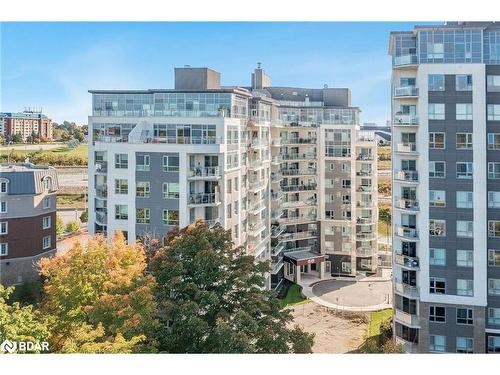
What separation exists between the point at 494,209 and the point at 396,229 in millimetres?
1844

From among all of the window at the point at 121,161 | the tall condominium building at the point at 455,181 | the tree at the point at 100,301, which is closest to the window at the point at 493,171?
the tall condominium building at the point at 455,181

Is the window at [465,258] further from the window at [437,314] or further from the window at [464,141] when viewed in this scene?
the window at [464,141]

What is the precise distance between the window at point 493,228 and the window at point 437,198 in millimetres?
877

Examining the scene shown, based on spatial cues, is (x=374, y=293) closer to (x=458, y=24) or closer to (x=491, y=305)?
(x=491, y=305)

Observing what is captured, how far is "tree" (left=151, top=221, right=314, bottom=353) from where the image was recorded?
591cm

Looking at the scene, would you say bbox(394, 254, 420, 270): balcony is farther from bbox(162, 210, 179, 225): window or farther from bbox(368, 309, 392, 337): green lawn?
bbox(162, 210, 179, 225): window

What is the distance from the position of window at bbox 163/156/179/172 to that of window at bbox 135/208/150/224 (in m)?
0.96

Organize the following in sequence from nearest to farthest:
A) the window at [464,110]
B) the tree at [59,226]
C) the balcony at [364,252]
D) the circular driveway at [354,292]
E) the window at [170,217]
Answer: the window at [464,110]
the tree at [59,226]
the window at [170,217]
the circular driveway at [354,292]
the balcony at [364,252]

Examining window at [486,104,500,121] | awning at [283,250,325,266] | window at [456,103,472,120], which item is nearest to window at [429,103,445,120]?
window at [456,103,472,120]

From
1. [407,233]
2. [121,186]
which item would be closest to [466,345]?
[407,233]

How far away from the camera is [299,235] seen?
15102 millimetres

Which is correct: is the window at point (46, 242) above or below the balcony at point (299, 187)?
below

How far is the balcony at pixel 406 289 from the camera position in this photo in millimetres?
8709

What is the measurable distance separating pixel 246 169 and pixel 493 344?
6.45 m
